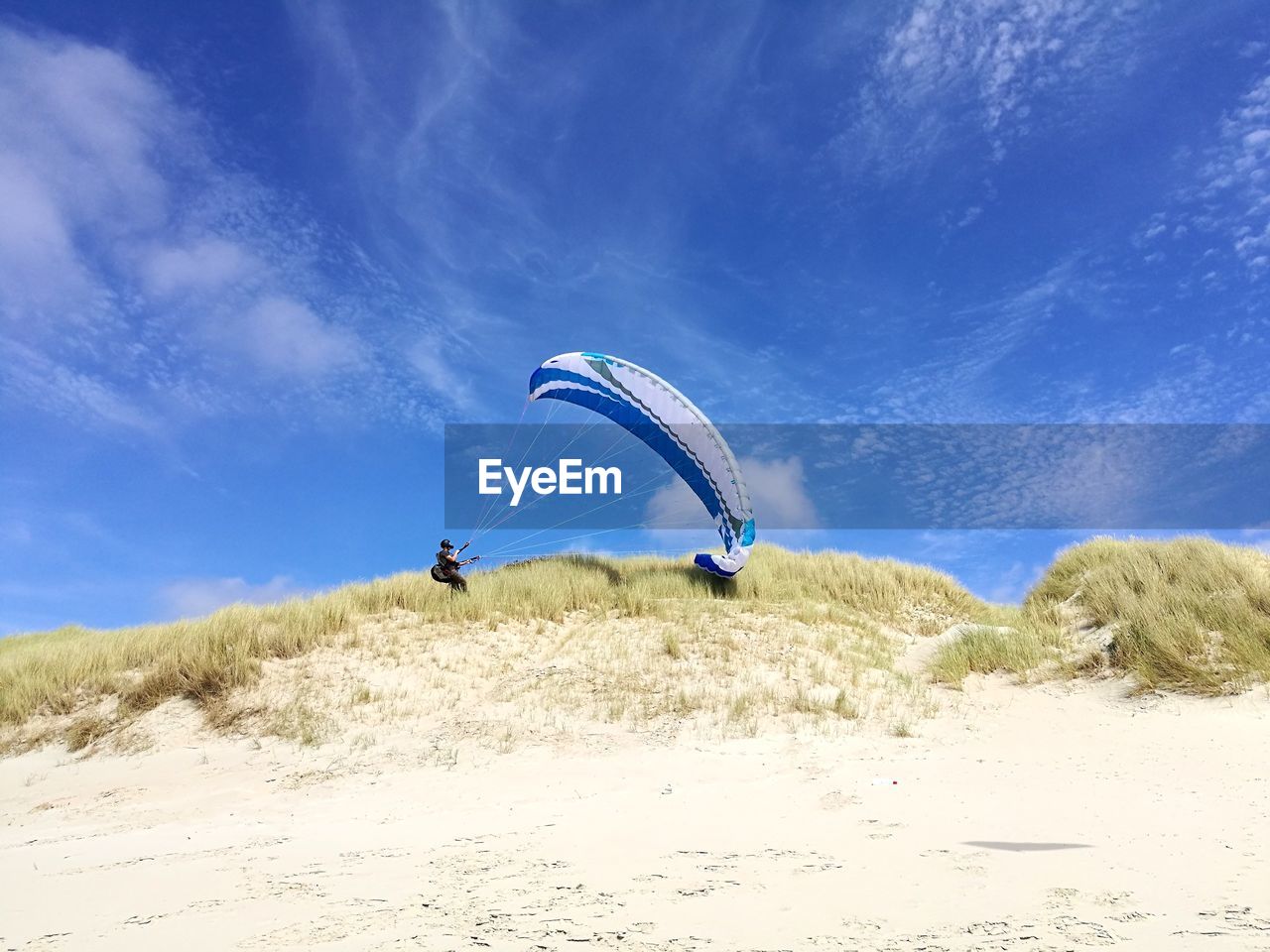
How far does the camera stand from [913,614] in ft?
56.9

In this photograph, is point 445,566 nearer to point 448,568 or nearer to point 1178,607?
point 448,568

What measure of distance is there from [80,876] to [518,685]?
253 inches

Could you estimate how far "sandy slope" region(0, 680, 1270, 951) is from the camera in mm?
4160

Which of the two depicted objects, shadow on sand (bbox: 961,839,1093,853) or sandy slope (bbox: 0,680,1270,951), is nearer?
sandy slope (bbox: 0,680,1270,951)

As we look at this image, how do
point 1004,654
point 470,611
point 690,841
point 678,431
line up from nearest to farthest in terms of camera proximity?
point 690,841 → point 1004,654 → point 470,611 → point 678,431

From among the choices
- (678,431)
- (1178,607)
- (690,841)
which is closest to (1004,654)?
(1178,607)

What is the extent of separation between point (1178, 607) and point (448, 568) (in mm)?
12815

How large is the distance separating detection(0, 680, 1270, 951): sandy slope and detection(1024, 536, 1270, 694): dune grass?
1.80 ft

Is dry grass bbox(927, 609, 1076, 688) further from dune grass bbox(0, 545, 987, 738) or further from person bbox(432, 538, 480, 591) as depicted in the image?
person bbox(432, 538, 480, 591)

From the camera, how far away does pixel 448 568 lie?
52.1ft

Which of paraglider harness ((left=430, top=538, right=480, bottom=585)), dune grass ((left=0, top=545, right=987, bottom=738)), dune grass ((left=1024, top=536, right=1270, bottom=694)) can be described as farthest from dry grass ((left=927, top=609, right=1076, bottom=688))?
paraglider harness ((left=430, top=538, right=480, bottom=585))

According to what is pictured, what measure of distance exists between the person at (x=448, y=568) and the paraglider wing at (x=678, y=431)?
4.38 metres

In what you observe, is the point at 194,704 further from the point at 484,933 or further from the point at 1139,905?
the point at 1139,905

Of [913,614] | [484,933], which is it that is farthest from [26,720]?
[913,614]
